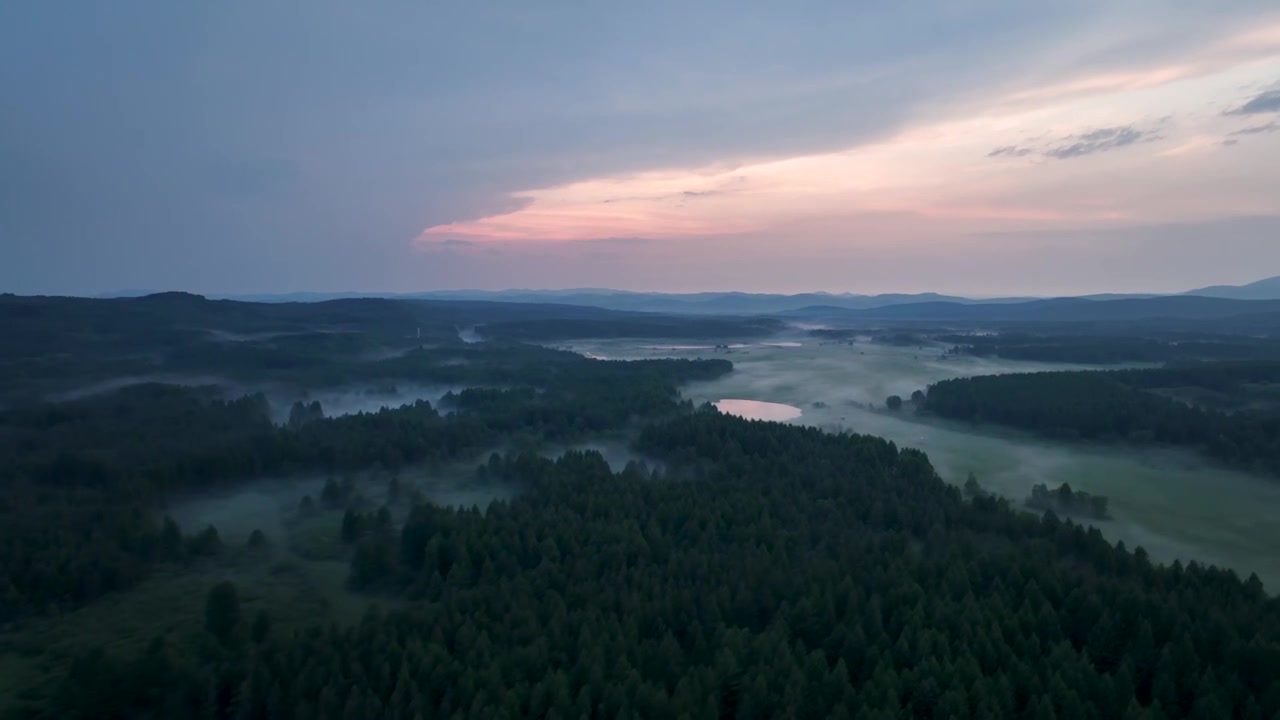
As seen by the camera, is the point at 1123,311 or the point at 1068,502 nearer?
the point at 1068,502

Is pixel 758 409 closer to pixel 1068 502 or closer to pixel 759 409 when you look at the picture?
pixel 759 409

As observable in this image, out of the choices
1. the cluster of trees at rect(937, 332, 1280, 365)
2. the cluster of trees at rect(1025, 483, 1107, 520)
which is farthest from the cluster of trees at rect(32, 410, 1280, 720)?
the cluster of trees at rect(937, 332, 1280, 365)

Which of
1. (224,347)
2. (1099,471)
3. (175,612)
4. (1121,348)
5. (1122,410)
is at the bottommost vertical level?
(175,612)

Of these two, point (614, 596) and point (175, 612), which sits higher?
point (614, 596)

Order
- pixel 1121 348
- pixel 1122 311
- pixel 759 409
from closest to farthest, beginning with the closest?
pixel 759 409 < pixel 1121 348 < pixel 1122 311

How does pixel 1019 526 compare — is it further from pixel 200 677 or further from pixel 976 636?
pixel 200 677

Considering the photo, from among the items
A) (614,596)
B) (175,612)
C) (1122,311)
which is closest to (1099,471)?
(614,596)

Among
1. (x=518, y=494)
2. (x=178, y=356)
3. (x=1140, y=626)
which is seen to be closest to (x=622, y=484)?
(x=518, y=494)
